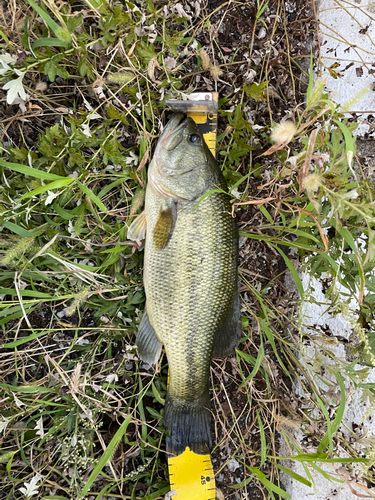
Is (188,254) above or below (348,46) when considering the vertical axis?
below

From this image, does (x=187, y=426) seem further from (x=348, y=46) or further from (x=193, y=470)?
(x=348, y=46)

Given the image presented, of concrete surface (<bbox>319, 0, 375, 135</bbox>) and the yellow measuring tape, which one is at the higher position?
concrete surface (<bbox>319, 0, 375, 135</bbox>)

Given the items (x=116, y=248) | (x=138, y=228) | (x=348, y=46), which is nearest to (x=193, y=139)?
(x=138, y=228)

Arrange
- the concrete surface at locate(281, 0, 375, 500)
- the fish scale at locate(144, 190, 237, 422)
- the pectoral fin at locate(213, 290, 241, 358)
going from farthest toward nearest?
the concrete surface at locate(281, 0, 375, 500) → the pectoral fin at locate(213, 290, 241, 358) → the fish scale at locate(144, 190, 237, 422)

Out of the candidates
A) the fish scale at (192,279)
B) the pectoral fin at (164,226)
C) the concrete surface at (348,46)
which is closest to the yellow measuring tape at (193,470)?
the fish scale at (192,279)

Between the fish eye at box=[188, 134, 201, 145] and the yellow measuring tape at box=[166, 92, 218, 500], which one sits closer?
the fish eye at box=[188, 134, 201, 145]

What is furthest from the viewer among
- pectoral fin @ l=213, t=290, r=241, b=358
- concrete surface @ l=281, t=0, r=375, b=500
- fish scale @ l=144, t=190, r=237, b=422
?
concrete surface @ l=281, t=0, r=375, b=500

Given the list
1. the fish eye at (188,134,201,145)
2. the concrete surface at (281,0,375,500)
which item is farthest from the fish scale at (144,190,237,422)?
the concrete surface at (281,0,375,500)

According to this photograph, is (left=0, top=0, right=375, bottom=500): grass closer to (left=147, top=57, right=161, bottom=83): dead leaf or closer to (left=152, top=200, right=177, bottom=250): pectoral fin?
(left=147, top=57, right=161, bottom=83): dead leaf
